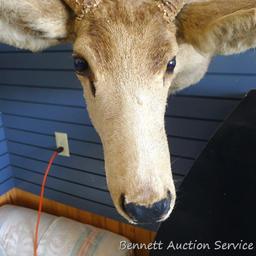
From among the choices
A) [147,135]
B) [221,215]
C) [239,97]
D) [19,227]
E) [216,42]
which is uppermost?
[216,42]

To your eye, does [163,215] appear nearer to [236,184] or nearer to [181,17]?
[236,184]

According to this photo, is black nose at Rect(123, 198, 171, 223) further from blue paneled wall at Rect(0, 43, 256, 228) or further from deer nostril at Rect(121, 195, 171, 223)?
blue paneled wall at Rect(0, 43, 256, 228)

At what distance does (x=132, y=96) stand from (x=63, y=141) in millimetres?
997

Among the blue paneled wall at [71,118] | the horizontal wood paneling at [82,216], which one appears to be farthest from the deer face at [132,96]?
the horizontal wood paneling at [82,216]

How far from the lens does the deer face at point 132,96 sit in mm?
541

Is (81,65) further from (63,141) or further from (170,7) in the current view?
(63,141)

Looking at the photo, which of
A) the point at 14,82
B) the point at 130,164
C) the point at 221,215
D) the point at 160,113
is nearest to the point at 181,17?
the point at 160,113

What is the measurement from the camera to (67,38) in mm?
689

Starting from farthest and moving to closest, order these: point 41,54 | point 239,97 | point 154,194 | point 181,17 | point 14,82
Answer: point 14,82 < point 41,54 < point 239,97 < point 181,17 < point 154,194

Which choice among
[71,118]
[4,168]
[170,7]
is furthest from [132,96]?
[4,168]

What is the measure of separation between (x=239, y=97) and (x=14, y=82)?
1.02m

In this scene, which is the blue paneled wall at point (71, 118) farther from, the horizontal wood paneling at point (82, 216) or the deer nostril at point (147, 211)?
the deer nostril at point (147, 211)

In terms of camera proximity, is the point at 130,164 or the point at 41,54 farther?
the point at 41,54

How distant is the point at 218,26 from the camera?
1.87 ft
